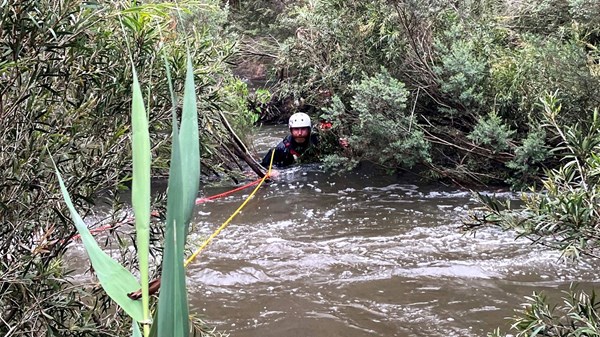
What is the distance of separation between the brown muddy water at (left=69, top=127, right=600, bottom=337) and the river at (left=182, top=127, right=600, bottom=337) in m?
0.01

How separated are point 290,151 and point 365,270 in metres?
4.09

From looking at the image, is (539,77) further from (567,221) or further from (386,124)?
(567,221)

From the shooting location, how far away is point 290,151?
925 centimetres

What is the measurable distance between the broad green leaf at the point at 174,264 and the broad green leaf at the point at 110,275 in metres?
0.11

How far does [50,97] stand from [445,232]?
199 inches

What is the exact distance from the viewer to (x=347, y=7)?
8289 mm

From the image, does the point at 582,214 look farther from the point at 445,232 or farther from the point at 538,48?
the point at 538,48

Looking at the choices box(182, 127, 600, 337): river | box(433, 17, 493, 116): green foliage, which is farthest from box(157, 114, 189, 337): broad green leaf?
box(433, 17, 493, 116): green foliage

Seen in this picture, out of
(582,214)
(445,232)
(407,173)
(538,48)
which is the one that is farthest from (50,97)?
(407,173)

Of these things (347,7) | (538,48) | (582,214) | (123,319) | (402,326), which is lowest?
(402,326)

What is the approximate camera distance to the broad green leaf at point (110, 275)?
62 cm

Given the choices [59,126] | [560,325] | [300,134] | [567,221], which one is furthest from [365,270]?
[59,126]

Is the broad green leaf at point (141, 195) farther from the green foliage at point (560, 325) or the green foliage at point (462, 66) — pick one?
the green foliage at point (462, 66)

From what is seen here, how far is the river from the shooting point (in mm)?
4500
